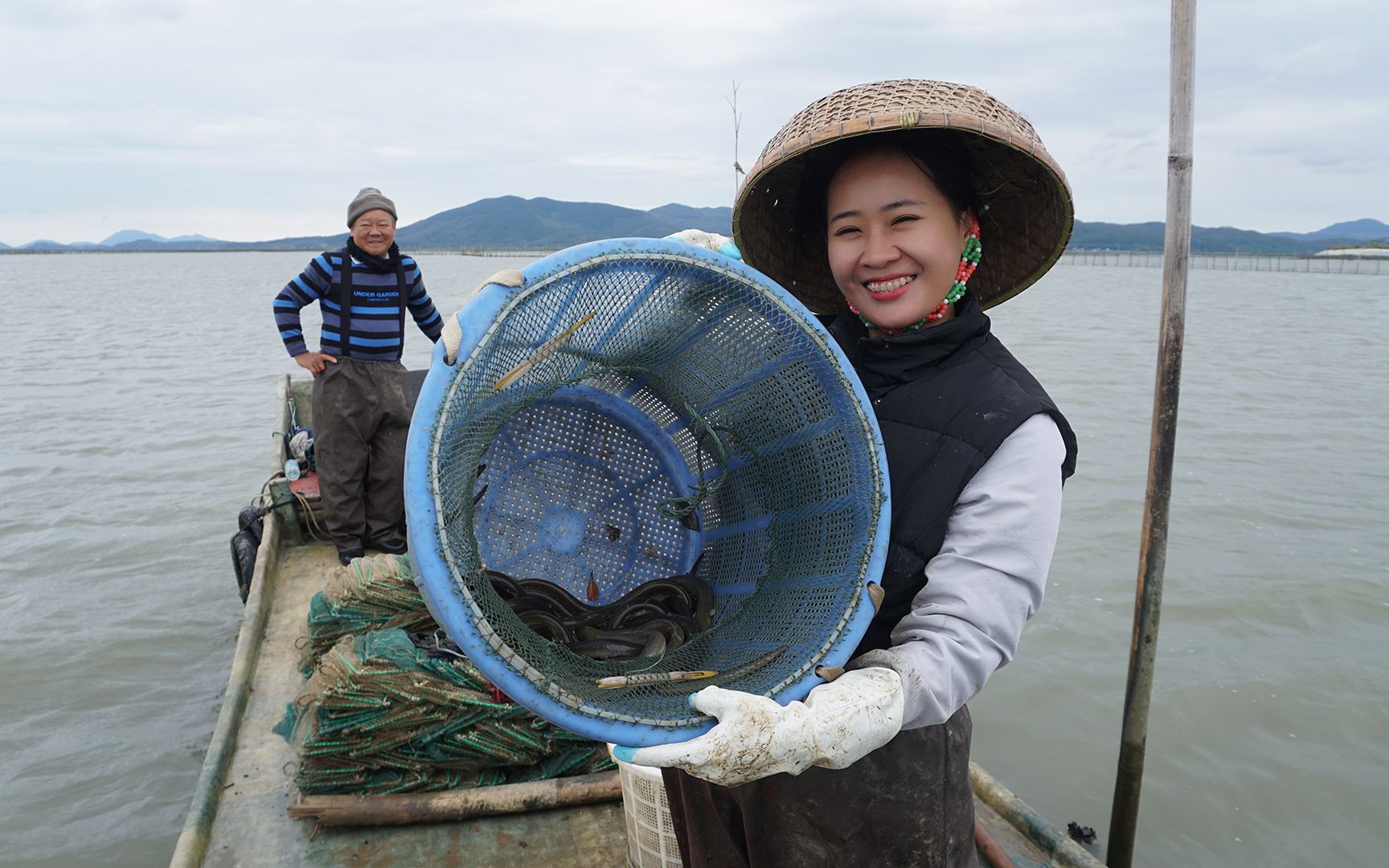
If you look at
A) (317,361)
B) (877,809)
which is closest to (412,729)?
(877,809)

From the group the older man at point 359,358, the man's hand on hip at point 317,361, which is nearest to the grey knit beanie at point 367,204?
the older man at point 359,358

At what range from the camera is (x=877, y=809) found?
4.88 ft

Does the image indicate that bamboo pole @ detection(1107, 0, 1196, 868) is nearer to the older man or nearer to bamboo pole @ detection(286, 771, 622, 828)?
bamboo pole @ detection(286, 771, 622, 828)

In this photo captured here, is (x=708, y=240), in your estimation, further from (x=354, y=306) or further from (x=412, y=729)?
(x=354, y=306)

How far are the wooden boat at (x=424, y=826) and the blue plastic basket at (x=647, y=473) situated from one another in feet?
3.05

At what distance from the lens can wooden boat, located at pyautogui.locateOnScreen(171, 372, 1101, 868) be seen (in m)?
2.54

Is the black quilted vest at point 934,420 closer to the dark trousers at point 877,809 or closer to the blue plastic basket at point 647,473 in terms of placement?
the blue plastic basket at point 647,473

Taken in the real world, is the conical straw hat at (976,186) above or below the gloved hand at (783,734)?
above

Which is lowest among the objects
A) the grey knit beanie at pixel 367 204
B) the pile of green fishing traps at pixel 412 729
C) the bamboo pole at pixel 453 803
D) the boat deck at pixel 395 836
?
the boat deck at pixel 395 836

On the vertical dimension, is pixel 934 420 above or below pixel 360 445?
above

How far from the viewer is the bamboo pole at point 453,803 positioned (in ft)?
8.64

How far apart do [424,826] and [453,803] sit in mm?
108

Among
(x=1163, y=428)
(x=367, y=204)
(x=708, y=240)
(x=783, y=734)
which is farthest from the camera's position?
(x=367, y=204)

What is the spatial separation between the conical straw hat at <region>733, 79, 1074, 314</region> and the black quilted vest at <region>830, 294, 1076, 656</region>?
0.83 ft
